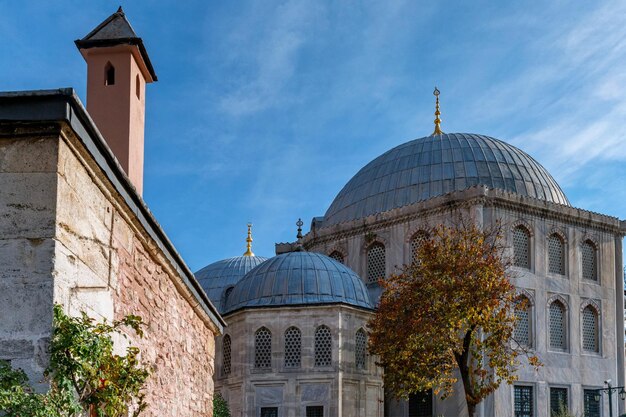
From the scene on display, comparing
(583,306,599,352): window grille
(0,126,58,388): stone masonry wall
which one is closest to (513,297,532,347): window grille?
(583,306,599,352): window grille

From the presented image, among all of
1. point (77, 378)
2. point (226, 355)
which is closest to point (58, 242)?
point (77, 378)

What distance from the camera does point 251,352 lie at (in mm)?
26047

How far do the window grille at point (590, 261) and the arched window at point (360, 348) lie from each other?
8.42m

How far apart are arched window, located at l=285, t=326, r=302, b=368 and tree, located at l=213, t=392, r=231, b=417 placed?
7.00 feet

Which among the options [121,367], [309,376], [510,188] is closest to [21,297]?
[121,367]

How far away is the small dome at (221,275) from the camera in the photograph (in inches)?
1373

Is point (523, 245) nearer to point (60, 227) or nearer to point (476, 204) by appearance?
point (476, 204)

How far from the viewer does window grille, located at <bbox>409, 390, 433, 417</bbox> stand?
2820cm

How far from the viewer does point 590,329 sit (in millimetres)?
30062

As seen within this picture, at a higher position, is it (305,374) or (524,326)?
(524,326)

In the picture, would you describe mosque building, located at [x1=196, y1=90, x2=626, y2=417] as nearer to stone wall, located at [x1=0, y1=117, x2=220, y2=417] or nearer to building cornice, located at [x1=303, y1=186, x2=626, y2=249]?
building cornice, located at [x1=303, y1=186, x2=626, y2=249]

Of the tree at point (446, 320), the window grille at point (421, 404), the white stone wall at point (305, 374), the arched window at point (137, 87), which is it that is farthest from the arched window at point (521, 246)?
the arched window at point (137, 87)

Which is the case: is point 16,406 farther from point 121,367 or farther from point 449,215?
point 449,215

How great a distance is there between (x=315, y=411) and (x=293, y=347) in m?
1.84
